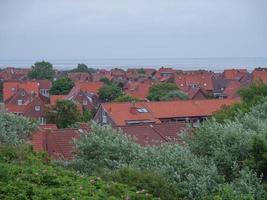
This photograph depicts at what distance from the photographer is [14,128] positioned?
1491cm

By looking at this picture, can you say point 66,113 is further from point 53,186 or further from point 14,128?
point 53,186

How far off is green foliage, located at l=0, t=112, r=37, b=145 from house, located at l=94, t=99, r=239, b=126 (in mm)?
19424

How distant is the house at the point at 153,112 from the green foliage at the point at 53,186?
26.6m

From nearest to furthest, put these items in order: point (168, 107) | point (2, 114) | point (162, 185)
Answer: point (162, 185)
point (2, 114)
point (168, 107)

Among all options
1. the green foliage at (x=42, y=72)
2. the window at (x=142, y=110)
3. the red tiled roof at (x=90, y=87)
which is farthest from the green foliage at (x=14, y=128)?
the green foliage at (x=42, y=72)

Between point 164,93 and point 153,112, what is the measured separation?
14641 millimetres

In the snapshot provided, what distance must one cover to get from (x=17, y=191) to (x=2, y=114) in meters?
8.39

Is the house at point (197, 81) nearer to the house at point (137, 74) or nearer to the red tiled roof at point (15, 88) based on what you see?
the house at point (137, 74)

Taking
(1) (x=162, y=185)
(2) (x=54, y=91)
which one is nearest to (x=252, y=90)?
(1) (x=162, y=185)

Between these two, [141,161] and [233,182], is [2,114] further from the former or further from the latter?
[233,182]

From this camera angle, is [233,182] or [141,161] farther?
[141,161]

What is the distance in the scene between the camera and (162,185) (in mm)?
8852

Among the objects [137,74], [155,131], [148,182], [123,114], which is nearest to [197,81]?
[137,74]

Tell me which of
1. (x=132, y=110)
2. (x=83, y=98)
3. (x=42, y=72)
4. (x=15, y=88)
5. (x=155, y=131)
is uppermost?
(x=155, y=131)
